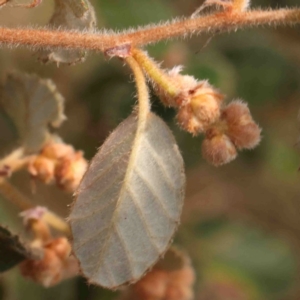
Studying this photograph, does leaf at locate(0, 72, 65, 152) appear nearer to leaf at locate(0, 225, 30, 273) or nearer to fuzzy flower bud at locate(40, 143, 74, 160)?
fuzzy flower bud at locate(40, 143, 74, 160)

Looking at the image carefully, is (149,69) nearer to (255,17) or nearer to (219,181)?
(255,17)

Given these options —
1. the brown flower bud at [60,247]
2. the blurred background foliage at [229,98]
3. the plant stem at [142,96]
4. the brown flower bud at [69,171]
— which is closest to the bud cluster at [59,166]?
the brown flower bud at [69,171]

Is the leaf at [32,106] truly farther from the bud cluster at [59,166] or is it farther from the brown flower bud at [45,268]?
the brown flower bud at [45,268]

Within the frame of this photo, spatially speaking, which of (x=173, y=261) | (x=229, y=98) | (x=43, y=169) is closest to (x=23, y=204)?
(x=43, y=169)

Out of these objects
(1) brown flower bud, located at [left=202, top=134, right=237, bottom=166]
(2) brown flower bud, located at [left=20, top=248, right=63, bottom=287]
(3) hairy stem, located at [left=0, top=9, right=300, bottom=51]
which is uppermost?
(3) hairy stem, located at [left=0, top=9, right=300, bottom=51]

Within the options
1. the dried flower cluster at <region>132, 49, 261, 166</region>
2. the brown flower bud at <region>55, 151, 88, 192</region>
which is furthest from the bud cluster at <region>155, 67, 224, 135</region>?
the brown flower bud at <region>55, 151, 88, 192</region>

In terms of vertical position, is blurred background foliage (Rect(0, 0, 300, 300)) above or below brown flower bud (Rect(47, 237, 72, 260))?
below

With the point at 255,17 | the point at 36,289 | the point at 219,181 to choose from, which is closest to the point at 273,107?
the point at 219,181
